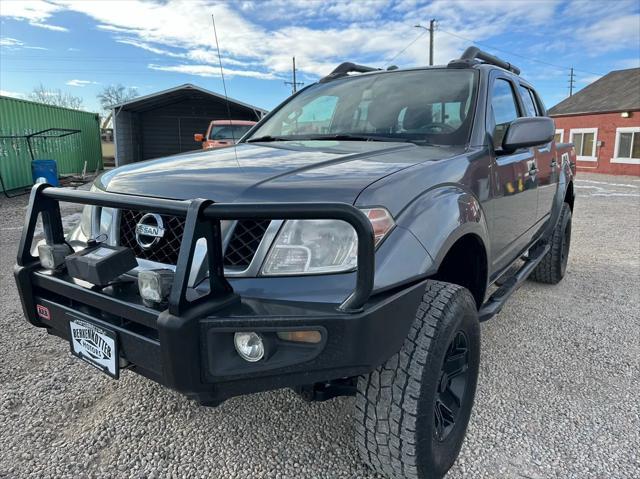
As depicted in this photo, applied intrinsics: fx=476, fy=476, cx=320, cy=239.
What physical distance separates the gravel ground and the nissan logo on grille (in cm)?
95

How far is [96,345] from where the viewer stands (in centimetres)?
174

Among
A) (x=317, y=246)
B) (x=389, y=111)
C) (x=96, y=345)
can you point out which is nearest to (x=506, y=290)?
(x=389, y=111)

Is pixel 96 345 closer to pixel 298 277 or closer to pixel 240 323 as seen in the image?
pixel 240 323

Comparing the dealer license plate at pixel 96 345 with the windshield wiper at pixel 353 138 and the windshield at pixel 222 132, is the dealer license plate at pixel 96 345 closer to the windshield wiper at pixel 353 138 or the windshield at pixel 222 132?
the windshield wiper at pixel 353 138

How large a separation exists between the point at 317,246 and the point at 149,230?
67cm

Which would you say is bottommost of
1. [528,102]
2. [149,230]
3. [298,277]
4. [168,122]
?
[298,277]

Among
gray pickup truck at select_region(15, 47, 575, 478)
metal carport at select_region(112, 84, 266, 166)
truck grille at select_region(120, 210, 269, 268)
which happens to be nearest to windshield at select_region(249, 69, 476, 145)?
gray pickup truck at select_region(15, 47, 575, 478)

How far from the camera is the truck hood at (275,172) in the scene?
1.65m

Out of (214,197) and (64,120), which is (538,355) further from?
(64,120)

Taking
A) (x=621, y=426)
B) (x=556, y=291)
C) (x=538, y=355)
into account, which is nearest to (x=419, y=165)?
(x=621, y=426)

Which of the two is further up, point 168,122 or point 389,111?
point 168,122

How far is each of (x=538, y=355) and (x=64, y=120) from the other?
16.6 meters

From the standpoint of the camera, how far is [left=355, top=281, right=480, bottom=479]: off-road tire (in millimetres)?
1621

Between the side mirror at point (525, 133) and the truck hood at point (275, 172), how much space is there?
1.09 feet
